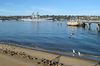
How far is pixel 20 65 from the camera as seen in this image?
7668 mm

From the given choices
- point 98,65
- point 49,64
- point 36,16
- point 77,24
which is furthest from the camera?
point 36,16

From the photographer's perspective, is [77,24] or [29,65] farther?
[77,24]

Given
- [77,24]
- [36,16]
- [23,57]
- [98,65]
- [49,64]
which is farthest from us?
[36,16]

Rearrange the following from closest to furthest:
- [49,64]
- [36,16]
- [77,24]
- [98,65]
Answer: [49,64]
[98,65]
[77,24]
[36,16]

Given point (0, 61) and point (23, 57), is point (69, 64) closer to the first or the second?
point (23, 57)

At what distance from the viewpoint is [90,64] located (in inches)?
324

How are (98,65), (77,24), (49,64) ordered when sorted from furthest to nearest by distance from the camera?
(77,24) < (98,65) < (49,64)

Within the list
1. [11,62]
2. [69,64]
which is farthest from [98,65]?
[11,62]

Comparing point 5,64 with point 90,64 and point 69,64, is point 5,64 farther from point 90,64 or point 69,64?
point 90,64

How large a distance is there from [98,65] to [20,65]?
560cm

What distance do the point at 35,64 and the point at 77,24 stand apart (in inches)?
2537

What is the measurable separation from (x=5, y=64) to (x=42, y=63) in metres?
2.63

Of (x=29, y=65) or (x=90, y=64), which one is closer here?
(x=29, y=65)


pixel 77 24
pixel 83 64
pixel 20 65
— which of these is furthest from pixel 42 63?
pixel 77 24
